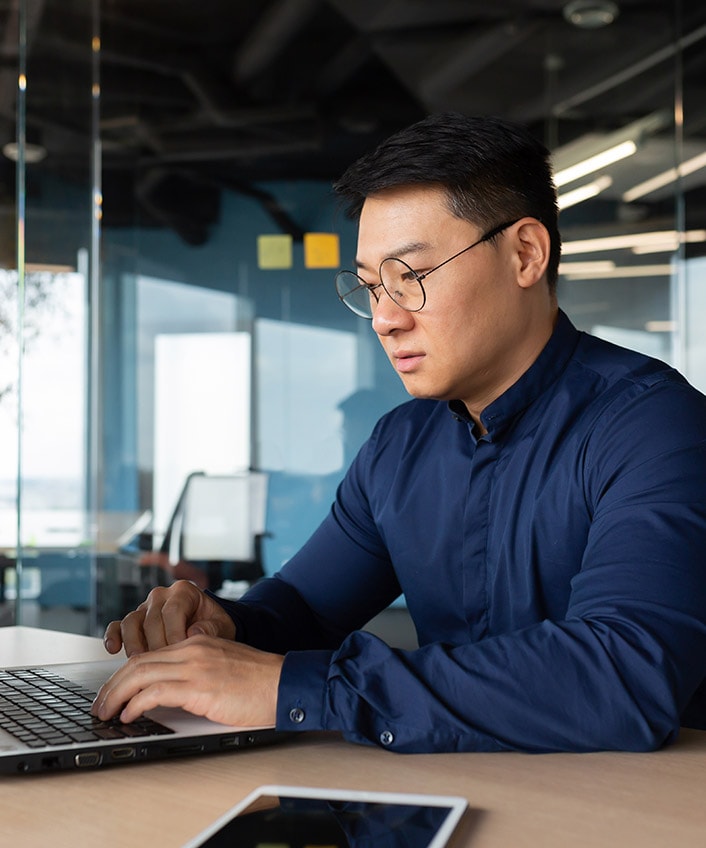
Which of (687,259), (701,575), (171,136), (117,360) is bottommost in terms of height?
(701,575)

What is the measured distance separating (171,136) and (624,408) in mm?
3292

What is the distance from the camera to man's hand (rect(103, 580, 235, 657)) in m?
1.34

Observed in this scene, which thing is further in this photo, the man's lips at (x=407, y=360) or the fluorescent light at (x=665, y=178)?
the fluorescent light at (x=665, y=178)

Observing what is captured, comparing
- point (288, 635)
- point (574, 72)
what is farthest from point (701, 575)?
point (574, 72)

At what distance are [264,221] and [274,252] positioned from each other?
0.12m

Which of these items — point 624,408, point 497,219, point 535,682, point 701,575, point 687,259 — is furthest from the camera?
point 687,259

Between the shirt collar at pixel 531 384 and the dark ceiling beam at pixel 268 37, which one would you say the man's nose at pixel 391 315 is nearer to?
the shirt collar at pixel 531 384

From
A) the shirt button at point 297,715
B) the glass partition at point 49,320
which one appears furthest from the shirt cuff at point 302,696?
the glass partition at point 49,320

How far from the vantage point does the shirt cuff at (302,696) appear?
102cm

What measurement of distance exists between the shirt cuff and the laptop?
0.07ft

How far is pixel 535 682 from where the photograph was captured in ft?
3.31

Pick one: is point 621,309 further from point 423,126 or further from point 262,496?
point 423,126

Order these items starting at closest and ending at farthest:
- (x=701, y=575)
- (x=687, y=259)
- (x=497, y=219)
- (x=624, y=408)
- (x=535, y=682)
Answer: (x=535, y=682)
(x=701, y=575)
(x=624, y=408)
(x=497, y=219)
(x=687, y=259)

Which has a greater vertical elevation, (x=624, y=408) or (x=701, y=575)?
(x=624, y=408)
